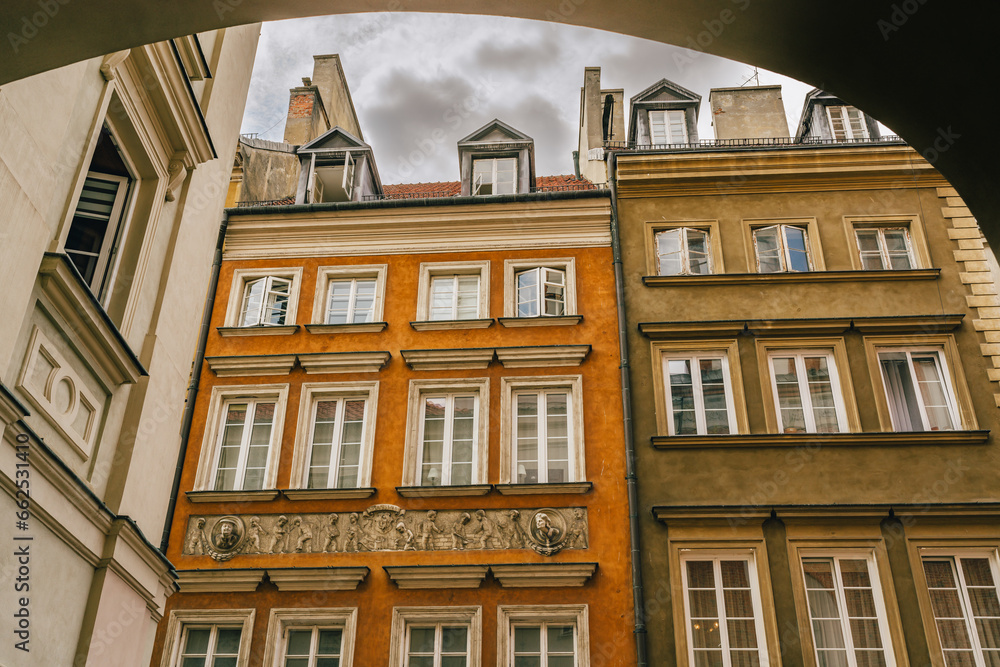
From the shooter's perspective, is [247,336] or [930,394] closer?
[930,394]

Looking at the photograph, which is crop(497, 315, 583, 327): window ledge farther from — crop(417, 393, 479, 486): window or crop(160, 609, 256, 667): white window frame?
crop(160, 609, 256, 667): white window frame

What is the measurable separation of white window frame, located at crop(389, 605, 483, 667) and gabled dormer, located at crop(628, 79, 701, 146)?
38.5 feet

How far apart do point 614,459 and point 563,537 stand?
170cm

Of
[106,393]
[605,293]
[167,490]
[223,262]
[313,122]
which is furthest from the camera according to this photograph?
[313,122]

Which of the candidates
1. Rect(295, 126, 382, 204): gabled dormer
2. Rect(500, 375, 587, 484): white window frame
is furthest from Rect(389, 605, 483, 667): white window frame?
Rect(295, 126, 382, 204): gabled dormer

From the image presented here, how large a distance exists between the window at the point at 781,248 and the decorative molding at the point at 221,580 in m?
11.2

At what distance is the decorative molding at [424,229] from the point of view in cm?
1911

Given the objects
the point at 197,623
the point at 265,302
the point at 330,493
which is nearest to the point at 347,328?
the point at 265,302

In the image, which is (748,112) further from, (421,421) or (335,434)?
(335,434)

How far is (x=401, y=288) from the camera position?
18781 mm

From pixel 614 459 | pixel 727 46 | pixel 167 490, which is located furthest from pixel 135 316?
pixel 614 459

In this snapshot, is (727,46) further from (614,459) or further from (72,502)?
(614,459)

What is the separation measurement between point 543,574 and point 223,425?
272 inches

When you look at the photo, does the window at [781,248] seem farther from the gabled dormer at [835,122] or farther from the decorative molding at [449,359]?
the decorative molding at [449,359]
